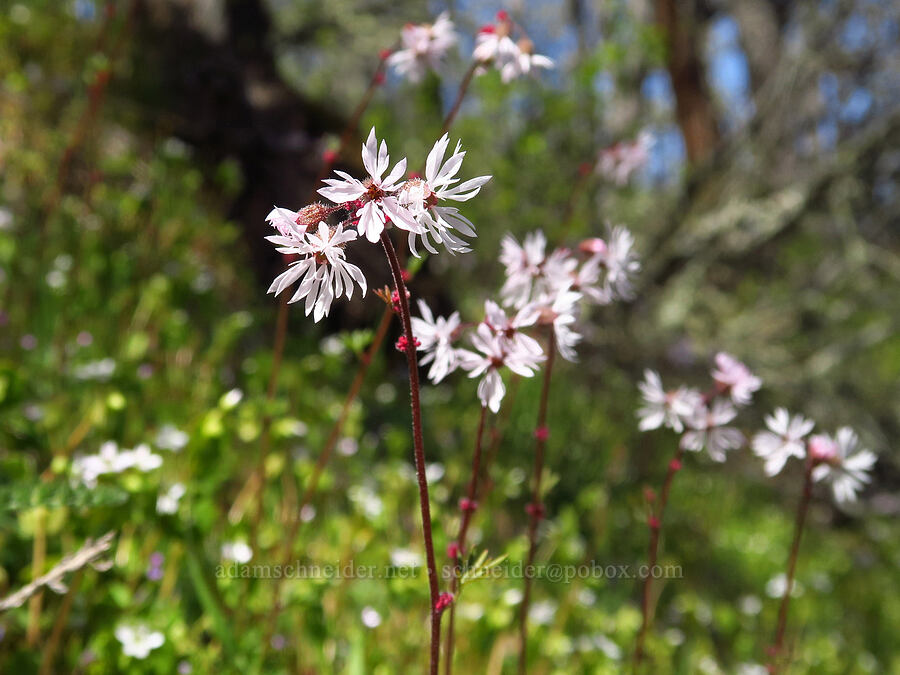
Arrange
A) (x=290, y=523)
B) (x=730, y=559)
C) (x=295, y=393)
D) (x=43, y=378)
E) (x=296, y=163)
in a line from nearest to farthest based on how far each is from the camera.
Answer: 1. (x=290, y=523)
2. (x=43, y=378)
3. (x=295, y=393)
4. (x=730, y=559)
5. (x=296, y=163)

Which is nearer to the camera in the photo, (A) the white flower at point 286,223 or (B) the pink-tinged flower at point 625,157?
(A) the white flower at point 286,223

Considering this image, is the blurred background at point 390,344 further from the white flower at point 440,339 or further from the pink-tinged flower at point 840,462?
the pink-tinged flower at point 840,462

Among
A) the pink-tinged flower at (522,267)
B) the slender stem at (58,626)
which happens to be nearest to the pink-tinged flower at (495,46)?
the pink-tinged flower at (522,267)

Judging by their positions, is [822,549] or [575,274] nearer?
[575,274]

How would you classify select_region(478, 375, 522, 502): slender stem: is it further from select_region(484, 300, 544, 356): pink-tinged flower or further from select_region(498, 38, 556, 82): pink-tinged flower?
select_region(498, 38, 556, 82): pink-tinged flower

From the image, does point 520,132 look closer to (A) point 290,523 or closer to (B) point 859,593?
(A) point 290,523

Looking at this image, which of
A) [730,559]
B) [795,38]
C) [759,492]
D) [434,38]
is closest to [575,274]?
[434,38]
